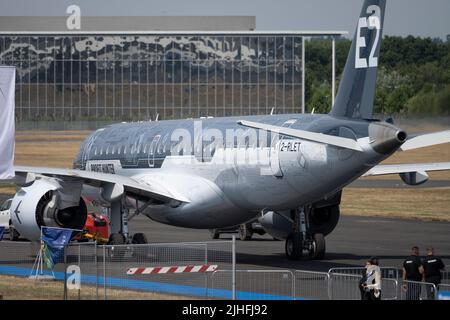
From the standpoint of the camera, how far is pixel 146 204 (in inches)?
1451

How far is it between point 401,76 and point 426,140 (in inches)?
2729

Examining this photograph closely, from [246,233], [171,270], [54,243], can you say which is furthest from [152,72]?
[171,270]

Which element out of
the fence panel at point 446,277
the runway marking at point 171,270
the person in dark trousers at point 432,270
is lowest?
the fence panel at point 446,277

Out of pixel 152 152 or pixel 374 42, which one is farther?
pixel 152 152

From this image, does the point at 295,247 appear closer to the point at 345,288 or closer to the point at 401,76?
the point at 345,288

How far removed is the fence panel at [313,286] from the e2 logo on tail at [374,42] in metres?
7.31

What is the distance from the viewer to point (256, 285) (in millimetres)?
27578

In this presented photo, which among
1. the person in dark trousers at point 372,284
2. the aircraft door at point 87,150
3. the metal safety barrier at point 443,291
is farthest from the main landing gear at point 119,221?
the person in dark trousers at point 372,284

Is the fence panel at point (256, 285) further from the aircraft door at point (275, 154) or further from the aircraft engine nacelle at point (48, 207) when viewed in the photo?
the aircraft engine nacelle at point (48, 207)

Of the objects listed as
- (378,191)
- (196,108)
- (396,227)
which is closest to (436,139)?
(396,227)

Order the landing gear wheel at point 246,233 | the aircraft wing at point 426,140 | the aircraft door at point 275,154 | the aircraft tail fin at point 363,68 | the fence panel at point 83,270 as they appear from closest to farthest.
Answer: the fence panel at point 83,270 → the aircraft wing at point 426,140 → the aircraft tail fin at point 363,68 → the aircraft door at point 275,154 → the landing gear wheel at point 246,233

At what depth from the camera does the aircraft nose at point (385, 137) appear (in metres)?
30.2

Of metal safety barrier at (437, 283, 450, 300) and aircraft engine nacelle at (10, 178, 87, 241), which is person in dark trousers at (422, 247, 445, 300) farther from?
aircraft engine nacelle at (10, 178, 87, 241)
